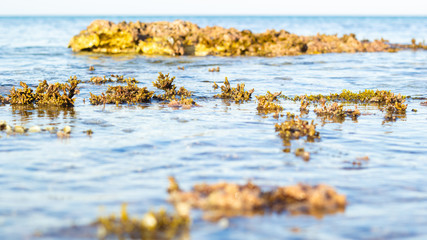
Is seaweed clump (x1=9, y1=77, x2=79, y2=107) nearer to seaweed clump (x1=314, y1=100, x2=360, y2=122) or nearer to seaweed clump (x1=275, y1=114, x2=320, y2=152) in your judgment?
seaweed clump (x1=275, y1=114, x2=320, y2=152)

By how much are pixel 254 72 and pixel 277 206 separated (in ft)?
59.4

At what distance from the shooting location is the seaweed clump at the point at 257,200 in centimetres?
611

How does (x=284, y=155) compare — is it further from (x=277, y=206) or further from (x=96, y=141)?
(x=96, y=141)

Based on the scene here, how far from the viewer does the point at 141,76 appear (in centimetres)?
2195

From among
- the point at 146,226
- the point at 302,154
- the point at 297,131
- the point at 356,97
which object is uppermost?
the point at 356,97

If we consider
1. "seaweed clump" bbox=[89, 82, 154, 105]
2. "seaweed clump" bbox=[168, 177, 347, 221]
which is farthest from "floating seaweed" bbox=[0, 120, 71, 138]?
"seaweed clump" bbox=[168, 177, 347, 221]

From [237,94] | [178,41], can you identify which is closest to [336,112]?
[237,94]

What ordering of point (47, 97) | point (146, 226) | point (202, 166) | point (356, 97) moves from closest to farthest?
point (146, 226), point (202, 166), point (47, 97), point (356, 97)

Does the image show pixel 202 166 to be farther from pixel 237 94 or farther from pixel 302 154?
pixel 237 94

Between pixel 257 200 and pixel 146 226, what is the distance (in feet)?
5.31

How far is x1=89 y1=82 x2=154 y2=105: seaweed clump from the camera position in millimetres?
14516

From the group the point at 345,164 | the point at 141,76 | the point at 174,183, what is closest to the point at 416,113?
Answer: the point at 345,164

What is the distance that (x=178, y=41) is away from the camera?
33.4 metres

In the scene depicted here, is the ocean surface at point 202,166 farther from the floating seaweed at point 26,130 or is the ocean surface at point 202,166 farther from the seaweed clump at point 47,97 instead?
the seaweed clump at point 47,97
